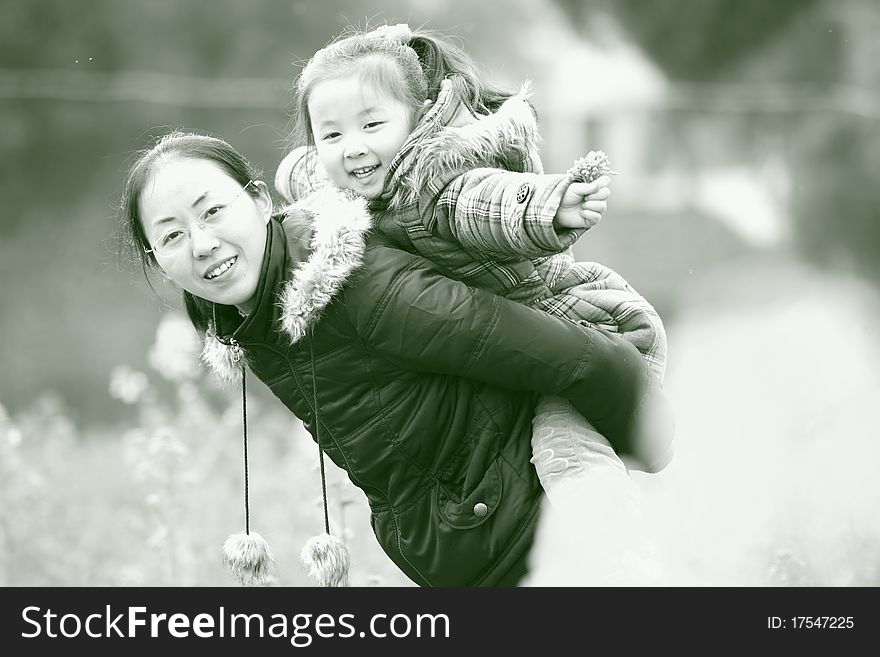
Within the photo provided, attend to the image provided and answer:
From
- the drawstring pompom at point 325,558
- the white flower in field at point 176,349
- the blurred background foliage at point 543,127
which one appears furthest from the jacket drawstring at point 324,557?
the blurred background foliage at point 543,127

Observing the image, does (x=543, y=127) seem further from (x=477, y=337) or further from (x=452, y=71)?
(x=477, y=337)

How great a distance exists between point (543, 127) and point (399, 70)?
3471 millimetres

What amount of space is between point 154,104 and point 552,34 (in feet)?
6.51

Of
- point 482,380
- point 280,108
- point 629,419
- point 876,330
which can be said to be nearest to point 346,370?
point 482,380

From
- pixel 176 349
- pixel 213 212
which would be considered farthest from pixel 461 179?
pixel 176 349

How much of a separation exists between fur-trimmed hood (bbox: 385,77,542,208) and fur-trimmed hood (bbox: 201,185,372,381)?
0.37 feet

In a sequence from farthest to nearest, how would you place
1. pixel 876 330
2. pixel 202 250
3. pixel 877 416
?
1. pixel 876 330
2. pixel 877 416
3. pixel 202 250

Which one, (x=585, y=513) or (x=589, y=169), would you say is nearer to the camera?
(x=589, y=169)

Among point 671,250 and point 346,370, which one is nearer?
point 346,370

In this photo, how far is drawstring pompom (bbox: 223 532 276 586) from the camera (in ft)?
7.89

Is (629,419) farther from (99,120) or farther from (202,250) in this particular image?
(99,120)

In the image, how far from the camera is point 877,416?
4.40 m

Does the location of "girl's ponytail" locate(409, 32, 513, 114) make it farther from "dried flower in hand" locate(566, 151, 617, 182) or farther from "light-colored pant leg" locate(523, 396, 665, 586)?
"light-colored pant leg" locate(523, 396, 665, 586)

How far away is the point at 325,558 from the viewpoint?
2.32 m
